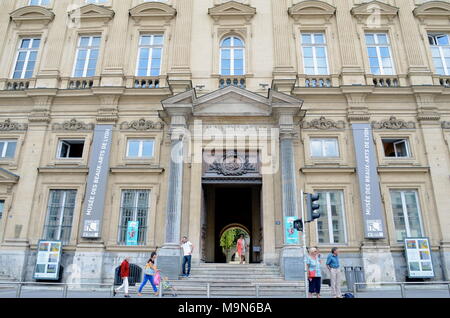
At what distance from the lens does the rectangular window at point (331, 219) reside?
14.8 metres

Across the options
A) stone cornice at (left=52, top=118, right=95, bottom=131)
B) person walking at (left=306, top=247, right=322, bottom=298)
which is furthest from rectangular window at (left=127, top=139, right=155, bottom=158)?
person walking at (left=306, top=247, right=322, bottom=298)

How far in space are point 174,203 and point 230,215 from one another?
26.9ft

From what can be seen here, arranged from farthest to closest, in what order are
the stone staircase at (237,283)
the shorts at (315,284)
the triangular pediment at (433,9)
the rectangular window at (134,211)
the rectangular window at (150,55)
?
the triangular pediment at (433,9) < the rectangular window at (150,55) < the rectangular window at (134,211) < the stone staircase at (237,283) < the shorts at (315,284)

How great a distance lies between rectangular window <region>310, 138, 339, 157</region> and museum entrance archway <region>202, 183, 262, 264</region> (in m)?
3.16

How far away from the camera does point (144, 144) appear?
16328 millimetres

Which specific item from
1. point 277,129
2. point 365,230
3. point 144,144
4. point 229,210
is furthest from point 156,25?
point 365,230

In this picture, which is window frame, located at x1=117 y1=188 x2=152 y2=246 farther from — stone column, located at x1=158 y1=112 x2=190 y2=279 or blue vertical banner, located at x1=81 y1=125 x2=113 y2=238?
stone column, located at x1=158 y1=112 x2=190 y2=279

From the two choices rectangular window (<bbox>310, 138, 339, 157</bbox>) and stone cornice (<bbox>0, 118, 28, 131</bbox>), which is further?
stone cornice (<bbox>0, 118, 28, 131</bbox>)

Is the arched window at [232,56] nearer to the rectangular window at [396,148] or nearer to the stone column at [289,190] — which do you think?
the stone column at [289,190]

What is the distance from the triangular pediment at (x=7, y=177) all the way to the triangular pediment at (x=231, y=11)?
Result: 1275 centimetres

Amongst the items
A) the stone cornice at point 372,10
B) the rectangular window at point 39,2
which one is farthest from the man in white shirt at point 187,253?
the rectangular window at point 39,2

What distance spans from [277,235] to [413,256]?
5.57 m

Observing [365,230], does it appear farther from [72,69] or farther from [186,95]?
[72,69]

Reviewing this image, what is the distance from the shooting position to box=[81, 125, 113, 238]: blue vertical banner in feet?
48.4
